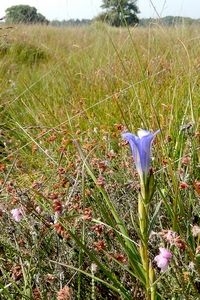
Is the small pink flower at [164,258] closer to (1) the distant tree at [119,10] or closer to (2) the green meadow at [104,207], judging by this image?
(2) the green meadow at [104,207]

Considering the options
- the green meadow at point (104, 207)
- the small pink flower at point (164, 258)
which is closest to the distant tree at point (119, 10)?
the green meadow at point (104, 207)

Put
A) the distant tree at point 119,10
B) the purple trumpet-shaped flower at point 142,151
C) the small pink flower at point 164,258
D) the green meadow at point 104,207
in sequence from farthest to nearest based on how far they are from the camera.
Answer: the distant tree at point 119,10, the green meadow at point 104,207, the small pink flower at point 164,258, the purple trumpet-shaped flower at point 142,151

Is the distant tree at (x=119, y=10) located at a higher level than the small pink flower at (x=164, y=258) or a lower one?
higher

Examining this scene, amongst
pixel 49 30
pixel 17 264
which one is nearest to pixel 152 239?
pixel 17 264

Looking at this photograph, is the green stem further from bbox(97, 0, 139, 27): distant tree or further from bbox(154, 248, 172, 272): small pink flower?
bbox(97, 0, 139, 27): distant tree

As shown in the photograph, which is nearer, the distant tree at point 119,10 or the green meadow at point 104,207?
the green meadow at point 104,207

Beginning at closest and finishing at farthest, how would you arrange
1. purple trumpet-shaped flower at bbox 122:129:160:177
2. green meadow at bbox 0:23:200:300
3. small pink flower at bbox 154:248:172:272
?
1. purple trumpet-shaped flower at bbox 122:129:160:177
2. small pink flower at bbox 154:248:172:272
3. green meadow at bbox 0:23:200:300

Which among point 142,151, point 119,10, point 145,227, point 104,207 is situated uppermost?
point 119,10

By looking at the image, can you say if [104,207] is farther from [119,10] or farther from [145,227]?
[119,10]

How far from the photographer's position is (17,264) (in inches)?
51.3

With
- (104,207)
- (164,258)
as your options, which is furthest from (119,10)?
(164,258)

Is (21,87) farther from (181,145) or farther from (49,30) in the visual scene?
(49,30)

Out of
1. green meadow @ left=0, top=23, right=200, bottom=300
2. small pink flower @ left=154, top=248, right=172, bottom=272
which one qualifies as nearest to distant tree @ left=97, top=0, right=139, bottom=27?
green meadow @ left=0, top=23, right=200, bottom=300

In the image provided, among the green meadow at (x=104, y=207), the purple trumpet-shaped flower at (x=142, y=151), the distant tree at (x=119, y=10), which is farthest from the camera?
the distant tree at (x=119, y=10)
